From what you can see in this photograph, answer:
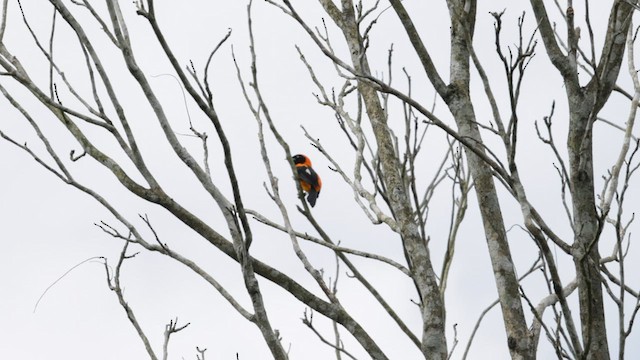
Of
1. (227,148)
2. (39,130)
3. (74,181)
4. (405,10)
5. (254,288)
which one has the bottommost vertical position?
(254,288)

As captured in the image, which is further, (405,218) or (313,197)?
(313,197)

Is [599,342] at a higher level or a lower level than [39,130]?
lower

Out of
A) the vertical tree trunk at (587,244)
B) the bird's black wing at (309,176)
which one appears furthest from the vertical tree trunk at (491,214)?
the bird's black wing at (309,176)

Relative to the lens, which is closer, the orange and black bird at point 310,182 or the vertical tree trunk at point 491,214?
the vertical tree trunk at point 491,214

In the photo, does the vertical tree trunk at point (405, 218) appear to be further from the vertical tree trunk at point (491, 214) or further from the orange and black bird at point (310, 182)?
the orange and black bird at point (310, 182)

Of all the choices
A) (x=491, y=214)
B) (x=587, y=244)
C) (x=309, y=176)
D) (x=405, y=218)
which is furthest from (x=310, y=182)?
(x=587, y=244)

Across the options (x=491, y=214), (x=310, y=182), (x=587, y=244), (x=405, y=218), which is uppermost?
(x=310, y=182)

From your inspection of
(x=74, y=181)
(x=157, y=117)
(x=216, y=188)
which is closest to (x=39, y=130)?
(x=74, y=181)

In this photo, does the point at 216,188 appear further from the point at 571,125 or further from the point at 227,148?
the point at 571,125

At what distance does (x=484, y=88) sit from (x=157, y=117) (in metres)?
1.24

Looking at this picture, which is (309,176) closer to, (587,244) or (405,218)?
(405,218)

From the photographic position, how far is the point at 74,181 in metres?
3.55

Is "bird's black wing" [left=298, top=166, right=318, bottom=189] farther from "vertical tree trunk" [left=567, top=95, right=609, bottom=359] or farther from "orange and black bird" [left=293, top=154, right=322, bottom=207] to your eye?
"vertical tree trunk" [left=567, top=95, right=609, bottom=359]

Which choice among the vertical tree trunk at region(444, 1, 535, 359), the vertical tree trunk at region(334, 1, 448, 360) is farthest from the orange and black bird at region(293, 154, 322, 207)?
the vertical tree trunk at region(444, 1, 535, 359)
